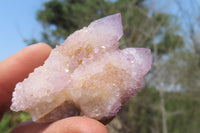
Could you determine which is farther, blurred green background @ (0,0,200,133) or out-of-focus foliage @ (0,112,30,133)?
out-of-focus foliage @ (0,112,30,133)

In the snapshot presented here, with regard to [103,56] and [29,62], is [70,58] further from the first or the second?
[29,62]

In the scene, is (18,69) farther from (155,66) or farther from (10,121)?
(10,121)

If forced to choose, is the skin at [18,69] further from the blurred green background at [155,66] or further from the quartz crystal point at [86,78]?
the blurred green background at [155,66]

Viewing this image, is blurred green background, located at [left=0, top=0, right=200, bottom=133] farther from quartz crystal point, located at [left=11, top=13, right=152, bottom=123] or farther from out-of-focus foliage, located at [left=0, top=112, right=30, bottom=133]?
quartz crystal point, located at [left=11, top=13, right=152, bottom=123]

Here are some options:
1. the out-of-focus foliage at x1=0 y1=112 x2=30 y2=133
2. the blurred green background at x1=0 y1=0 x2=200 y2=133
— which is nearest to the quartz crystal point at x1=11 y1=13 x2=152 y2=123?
the blurred green background at x1=0 y1=0 x2=200 y2=133

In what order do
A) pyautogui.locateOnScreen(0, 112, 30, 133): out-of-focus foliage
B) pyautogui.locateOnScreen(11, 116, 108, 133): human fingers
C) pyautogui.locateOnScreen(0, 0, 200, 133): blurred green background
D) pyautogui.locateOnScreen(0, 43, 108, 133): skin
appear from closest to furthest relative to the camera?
pyautogui.locateOnScreen(11, 116, 108, 133): human fingers, pyautogui.locateOnScreen(0, 43, 108, 133): skin, pyautogui.locateOnScreen(0, 0, 200, 133): blurred green background, pyautogui.locateOnScreen(0, 112, 30, 133): out-of-focus foliage

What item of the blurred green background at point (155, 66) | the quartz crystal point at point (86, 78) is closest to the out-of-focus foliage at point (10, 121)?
the blurred green background at point (155, 66)
